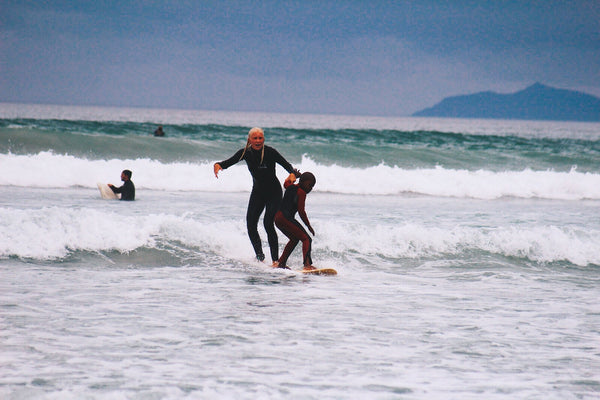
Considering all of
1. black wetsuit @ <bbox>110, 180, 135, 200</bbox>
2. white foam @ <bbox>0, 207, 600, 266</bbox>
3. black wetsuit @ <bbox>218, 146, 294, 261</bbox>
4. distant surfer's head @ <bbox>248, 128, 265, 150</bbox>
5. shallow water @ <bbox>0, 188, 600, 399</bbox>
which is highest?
distant surfer's head @ <bbox>248, 128, 265, 150</bbox>

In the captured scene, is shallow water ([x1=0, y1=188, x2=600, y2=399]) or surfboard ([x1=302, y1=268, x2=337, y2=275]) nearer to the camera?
shallow water ([x1=0, y1=188, x2=600, y2=399])

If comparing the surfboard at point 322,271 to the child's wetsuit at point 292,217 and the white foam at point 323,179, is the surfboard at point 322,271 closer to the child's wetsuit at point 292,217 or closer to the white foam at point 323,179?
the child's wetsuit at point 292,217

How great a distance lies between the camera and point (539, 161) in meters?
29.9

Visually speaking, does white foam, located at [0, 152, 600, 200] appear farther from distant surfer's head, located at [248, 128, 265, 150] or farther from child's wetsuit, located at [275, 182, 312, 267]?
distant surfer's head, located at [248, 128, 265, 150]

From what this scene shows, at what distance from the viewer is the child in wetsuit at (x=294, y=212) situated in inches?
325

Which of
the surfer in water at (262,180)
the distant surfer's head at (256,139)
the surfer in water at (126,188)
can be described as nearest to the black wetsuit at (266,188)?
the surfer in water at (262,180)

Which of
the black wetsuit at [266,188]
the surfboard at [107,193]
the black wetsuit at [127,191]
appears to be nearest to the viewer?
the black wetsuit at [266,188]

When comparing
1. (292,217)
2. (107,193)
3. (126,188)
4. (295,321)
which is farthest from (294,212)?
(107,193)

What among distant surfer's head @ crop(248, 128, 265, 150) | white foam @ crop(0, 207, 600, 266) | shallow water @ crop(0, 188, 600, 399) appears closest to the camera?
shallow water @ crop(0, 188, 600, 399)

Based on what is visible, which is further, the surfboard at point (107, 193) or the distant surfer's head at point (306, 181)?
the surfboard at point (107, 193)

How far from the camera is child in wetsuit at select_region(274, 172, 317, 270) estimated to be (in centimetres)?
826

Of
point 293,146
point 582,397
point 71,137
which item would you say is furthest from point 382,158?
point 582,397

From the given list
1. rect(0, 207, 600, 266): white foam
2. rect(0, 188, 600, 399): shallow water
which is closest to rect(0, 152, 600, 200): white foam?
rect(0, 207, 600, 266): white foam

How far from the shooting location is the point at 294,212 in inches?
330
